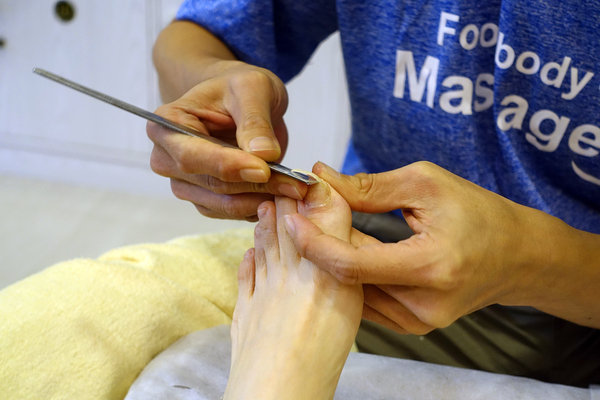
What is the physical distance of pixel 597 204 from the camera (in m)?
0.70

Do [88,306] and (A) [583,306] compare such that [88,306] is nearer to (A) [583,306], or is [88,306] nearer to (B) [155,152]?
(B) [155,152]

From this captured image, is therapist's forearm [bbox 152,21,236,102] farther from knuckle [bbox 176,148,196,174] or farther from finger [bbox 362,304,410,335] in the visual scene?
finger [bbox 362,304,410,335]

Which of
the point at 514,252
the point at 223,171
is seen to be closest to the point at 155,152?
the point at 223,171

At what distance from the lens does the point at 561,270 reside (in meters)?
0.55

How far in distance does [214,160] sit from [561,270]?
0.34 meters

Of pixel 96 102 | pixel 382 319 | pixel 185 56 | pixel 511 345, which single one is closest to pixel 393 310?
pixel 382 319

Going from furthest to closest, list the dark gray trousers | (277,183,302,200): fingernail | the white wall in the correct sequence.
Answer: the white wall → the dark gray trousers → (277,183,302,200): fingernail

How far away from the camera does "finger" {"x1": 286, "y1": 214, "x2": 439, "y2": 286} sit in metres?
0.46

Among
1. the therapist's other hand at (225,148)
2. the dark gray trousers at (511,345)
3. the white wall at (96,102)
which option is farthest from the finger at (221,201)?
the white wall at (96,102)

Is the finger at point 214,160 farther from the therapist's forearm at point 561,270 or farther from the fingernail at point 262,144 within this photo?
the therapist's forearm at point 561,270

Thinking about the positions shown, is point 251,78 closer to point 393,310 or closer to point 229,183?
point 229,183

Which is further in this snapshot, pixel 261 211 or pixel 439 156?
pixel 439 156

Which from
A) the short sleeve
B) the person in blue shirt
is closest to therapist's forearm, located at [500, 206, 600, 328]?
the person in blue shirt

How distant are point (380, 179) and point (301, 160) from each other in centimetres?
116
